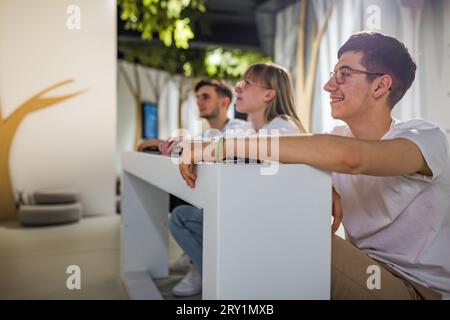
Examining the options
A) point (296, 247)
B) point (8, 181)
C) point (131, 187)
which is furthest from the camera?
point (8, 181)

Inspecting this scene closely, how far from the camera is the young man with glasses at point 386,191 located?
3.75 ft

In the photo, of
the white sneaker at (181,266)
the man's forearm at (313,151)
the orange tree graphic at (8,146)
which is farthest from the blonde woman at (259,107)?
the orange tree graphic at (8,146)

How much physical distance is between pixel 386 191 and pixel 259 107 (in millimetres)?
917

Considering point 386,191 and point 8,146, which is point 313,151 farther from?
point 8,146

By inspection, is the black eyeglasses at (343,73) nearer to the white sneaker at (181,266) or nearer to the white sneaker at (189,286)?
the white sneaker at (189,286)

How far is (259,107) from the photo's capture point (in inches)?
83.7

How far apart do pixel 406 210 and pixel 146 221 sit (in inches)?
60.7

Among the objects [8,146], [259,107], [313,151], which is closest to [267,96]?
[259,107]

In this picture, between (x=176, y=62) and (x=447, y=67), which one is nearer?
(x=447, y=67)
